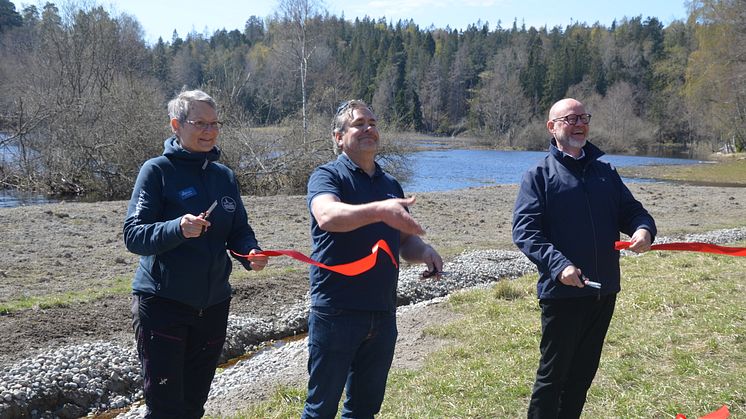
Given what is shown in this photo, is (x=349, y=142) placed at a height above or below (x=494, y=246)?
above

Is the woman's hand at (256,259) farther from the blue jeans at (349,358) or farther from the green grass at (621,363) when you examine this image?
the green grass at (621,363)

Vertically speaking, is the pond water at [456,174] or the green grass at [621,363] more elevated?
the green grass at [621,363]

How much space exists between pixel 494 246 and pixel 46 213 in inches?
406

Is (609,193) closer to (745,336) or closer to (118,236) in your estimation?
(745,336)

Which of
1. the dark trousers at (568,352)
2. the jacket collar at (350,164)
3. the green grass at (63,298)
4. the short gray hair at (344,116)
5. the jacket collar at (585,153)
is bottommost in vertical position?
the green grass at (63,298)

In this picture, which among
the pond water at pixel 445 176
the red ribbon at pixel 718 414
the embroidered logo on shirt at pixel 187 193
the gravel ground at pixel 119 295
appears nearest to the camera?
the embroidered logo on shirt at pixel 187 193

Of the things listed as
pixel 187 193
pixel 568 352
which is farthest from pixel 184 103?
pixel 568 352

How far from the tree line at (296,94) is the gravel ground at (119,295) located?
307 inches

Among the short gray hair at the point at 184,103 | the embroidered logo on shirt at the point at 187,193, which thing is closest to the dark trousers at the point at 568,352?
the embroidered logo on shirt at the point at 187,193

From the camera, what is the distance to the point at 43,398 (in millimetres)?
5648

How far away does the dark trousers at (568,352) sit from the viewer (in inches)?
138

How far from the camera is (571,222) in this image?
11.6 ft

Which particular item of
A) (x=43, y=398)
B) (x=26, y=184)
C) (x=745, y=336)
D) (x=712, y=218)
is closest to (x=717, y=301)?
(x=745, y=336)

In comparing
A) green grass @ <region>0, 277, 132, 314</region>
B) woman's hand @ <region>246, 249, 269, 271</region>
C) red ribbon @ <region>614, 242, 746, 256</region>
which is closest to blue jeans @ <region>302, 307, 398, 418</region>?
woman's hand @ <region>246, 249, 269, 271</region>
